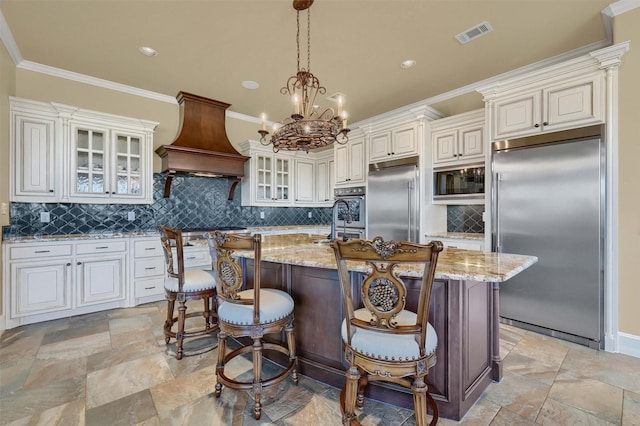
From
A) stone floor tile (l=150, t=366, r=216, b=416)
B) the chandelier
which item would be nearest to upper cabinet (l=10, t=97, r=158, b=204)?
the chandelier

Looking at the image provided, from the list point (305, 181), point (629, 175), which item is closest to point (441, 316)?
point (629, 175)

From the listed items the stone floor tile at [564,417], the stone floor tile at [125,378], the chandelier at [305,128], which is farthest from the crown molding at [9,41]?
the stone floor tile at [564,417]

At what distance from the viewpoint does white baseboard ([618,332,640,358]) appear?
230cm

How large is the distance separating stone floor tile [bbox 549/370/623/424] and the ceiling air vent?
2.93 meters

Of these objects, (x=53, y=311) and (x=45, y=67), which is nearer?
(x=53, y=311)

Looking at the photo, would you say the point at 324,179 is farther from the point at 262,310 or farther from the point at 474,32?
the point at 262,310

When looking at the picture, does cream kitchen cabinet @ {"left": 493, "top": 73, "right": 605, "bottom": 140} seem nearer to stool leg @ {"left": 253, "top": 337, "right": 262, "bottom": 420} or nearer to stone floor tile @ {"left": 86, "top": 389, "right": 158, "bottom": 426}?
stool leg @ {"left": 253, "top": 337, "right": 262, "bottom": 420}

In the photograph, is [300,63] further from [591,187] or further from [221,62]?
[591,187]

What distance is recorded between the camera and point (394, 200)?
4.00m

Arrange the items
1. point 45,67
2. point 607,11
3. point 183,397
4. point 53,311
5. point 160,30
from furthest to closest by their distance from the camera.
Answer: point 45,67
point 53,311
point 160,30
point 607,11
point 183,397

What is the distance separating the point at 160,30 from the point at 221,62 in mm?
681

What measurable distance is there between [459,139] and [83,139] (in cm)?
Answer: 462

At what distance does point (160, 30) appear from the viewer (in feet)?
8.89

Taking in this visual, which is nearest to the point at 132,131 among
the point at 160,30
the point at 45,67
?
the point at 45,67
